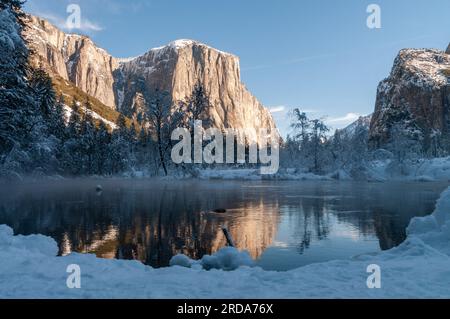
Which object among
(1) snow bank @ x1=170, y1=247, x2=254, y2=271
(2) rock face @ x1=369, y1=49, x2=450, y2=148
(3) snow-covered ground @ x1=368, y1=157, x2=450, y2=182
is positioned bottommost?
(1) snow bank @ x1=170, y1=247, x2=254, y2=271

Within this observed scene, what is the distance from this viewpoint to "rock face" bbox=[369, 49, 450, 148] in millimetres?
155000

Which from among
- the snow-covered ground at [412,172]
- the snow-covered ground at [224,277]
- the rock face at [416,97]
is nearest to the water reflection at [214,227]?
the snow-covered ground at [224,277]

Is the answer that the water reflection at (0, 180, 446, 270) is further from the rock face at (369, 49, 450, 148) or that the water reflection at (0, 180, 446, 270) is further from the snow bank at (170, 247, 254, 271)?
the rock face at (369, 49, 450, 148)

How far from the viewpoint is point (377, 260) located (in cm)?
880

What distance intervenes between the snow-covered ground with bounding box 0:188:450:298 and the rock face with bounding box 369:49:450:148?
5740 inches

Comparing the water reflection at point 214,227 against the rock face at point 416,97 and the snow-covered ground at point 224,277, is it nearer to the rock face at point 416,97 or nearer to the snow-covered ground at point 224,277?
the snow-covered ground at point 224,277

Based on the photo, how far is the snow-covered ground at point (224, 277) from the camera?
6.11 metres

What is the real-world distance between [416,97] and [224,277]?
7013 inches

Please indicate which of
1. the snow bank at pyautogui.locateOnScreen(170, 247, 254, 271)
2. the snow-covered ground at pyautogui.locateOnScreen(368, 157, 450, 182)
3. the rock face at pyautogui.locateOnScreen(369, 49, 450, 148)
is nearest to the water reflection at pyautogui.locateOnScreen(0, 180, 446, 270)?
the snow bank at pyautogui.locateOnScreen(170, 247, 254, 271)

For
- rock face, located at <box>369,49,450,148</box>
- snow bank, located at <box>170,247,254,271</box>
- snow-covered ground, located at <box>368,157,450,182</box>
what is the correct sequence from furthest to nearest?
rock face, located at <box>369,49,450,148</box>
snow-covered ground, located at <box>368,157,450,182</box>
snow bank, located at <box>170,247,254,271</box>

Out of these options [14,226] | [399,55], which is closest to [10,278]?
[14,226]

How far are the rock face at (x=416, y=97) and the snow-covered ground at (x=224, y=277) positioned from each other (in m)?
146

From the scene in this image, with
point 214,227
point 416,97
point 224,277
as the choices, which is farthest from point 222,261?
point 416,97
